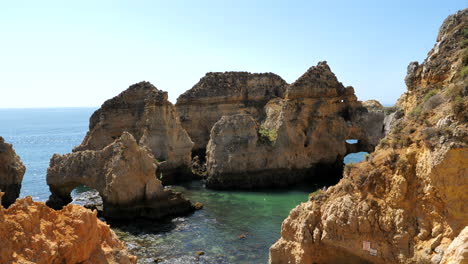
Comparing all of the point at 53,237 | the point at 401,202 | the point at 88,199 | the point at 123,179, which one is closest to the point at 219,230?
the point at 123,179

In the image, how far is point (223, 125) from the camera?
3409 centimetres

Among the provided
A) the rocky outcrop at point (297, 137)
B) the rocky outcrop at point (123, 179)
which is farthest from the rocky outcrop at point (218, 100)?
the rocky outcrop at point (123, 179)

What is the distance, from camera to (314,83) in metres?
34.5

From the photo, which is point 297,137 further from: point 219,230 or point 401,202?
point 401,202

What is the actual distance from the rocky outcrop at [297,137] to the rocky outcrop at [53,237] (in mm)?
22586

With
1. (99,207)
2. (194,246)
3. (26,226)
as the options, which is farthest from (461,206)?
(99,207)

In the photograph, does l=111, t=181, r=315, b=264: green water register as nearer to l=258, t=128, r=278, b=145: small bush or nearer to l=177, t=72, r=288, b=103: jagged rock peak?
l=258, t=128, r=278, b=145: small bush

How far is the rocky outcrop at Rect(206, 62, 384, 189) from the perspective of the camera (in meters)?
33.4

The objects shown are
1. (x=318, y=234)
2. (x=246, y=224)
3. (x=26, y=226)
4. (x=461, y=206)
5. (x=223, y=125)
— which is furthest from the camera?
(x=223, y=125)

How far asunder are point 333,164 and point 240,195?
10317 millimetres

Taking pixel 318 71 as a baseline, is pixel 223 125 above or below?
below

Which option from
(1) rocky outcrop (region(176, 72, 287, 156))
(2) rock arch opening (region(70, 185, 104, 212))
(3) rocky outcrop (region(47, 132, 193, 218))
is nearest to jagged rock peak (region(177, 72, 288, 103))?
(1) rocky outcrop (region(176, 72, 287, 156))

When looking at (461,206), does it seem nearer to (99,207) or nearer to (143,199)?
(143,199)

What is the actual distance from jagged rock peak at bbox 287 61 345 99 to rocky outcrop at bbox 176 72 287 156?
12679mm
